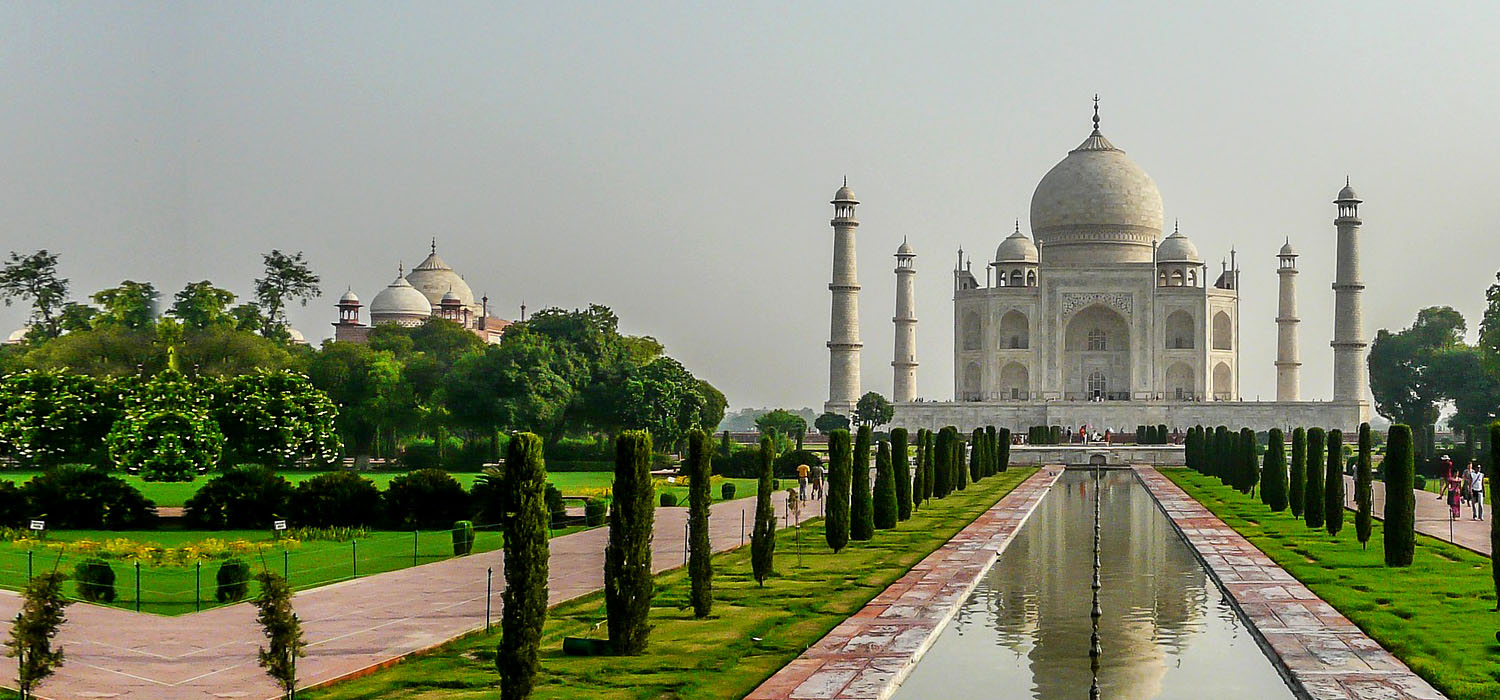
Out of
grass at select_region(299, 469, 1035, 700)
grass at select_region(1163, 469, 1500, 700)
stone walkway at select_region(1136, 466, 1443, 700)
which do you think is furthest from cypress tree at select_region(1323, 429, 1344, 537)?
grass at select_region(299, 469, 1035, 700)

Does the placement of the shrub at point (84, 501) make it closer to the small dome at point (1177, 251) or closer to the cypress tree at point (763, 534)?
the cypress tree at point (763, 534)

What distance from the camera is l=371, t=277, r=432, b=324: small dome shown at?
240 ft

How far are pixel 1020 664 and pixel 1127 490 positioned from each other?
67.4 ft

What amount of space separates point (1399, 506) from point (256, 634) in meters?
10.4

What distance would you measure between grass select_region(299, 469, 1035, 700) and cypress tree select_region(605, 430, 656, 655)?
0.18m

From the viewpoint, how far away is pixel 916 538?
18.9 meters

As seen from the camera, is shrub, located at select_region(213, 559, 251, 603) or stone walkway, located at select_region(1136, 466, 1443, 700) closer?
stone walkway, located at select_region(1136, 466, 1443, 700)

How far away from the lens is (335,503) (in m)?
A: 19.2

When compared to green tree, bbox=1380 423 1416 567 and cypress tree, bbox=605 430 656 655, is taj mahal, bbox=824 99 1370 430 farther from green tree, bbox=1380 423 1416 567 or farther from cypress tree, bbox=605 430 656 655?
cypress tree, bbox=605 430 656 655

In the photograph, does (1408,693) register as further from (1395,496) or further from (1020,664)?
(1395,496)

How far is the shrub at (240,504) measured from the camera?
19.1 m

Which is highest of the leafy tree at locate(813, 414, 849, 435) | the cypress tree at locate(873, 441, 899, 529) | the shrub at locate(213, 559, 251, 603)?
the leafy tree at locate(813, 414, 849, 435)

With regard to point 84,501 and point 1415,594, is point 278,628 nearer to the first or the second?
point 1415,594

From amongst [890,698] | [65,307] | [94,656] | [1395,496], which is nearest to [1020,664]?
[890,698]
